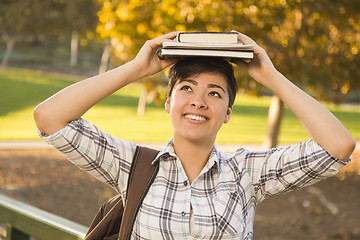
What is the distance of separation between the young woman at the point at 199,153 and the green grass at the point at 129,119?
376 inches

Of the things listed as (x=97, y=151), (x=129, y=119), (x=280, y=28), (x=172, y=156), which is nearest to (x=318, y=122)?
(x=172, y=156)

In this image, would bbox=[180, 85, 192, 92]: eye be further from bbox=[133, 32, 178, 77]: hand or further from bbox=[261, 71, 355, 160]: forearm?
bbox=[261, 71, 355, 160]: forearm

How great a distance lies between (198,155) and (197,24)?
515 centimetres

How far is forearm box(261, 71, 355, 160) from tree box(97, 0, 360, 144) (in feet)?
15.5

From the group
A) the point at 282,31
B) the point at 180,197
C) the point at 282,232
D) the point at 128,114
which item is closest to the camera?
the point at 180,197

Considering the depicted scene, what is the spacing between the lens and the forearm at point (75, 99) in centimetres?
195

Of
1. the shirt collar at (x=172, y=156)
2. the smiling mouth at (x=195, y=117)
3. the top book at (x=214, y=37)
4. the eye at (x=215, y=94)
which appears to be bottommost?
the shirt collar at (x=172, y=156)

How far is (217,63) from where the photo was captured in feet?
6.75

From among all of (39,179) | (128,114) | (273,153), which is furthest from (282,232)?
(128,114)

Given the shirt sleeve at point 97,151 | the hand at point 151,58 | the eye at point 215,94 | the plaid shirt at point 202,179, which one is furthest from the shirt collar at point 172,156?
the hand at point 151,58

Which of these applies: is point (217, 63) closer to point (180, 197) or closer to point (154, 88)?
point (180, 197)

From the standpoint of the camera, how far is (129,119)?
2030 centimetres

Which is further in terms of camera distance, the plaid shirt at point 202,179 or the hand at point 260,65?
the hand at point 260,65

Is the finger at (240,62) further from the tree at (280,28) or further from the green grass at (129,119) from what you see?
the green grass at (129,119)
